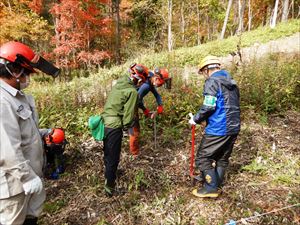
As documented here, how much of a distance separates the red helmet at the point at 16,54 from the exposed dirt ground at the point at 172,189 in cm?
209

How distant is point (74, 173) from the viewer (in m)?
4.16

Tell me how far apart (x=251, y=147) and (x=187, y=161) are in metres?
1.21

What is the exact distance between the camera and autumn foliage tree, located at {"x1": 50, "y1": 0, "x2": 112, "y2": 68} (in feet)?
48.0

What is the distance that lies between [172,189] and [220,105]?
143cm

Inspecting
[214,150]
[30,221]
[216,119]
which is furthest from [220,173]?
[30,221]

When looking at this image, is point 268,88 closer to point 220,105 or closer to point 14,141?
point 220,105

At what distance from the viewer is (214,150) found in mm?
3396

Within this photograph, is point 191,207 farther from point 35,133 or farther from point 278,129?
point 278,129

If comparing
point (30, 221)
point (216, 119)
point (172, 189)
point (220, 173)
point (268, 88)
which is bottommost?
point (172, 189)

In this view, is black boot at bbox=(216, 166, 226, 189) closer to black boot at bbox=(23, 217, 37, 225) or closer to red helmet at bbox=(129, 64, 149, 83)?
red helmet at bbox=(129, 64, 149, 83)

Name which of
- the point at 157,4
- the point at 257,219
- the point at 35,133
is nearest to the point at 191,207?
the point at 257,219

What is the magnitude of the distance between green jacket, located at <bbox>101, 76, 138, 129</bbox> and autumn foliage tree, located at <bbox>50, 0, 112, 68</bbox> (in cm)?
1182

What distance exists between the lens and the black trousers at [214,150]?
11.1 ft

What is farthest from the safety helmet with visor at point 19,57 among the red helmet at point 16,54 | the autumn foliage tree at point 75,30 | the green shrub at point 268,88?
the autumn foliage tree at point 75,30
